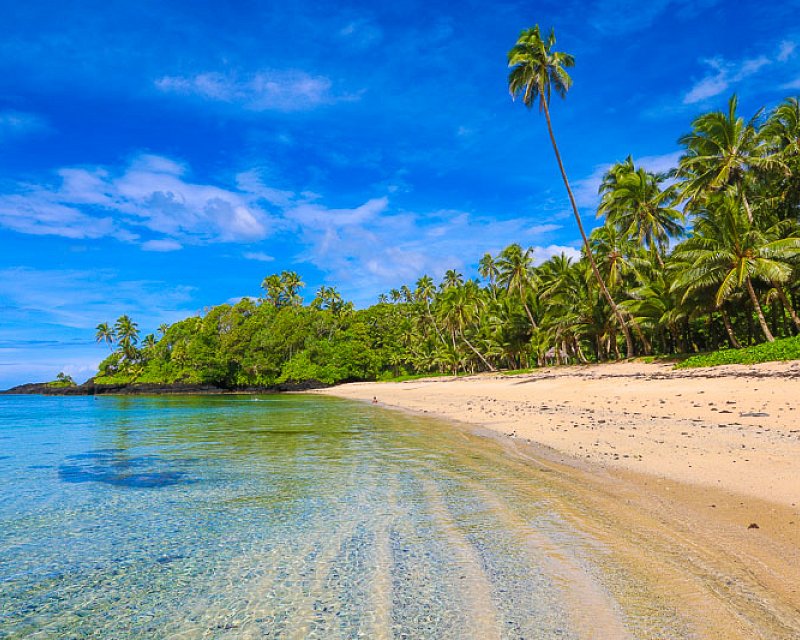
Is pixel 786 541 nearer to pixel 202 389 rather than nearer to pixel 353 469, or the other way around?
pixel 353 469

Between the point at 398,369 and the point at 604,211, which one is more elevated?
the point at 604,211

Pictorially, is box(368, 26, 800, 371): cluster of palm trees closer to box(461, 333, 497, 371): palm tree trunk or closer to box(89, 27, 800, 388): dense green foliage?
box(89, 27, 800, 388): dense green foliage

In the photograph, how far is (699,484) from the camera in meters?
7.09

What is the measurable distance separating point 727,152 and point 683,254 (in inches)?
348

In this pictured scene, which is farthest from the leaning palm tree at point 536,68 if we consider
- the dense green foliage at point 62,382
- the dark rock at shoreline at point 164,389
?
the dense green foliage at point 62,382

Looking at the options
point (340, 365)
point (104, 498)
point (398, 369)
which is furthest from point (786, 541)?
point (398, 369)

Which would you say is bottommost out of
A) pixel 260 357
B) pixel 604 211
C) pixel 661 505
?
pixel 661 505

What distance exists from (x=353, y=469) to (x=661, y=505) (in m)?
5.92

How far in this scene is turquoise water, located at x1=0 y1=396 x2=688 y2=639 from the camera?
12.1 ft

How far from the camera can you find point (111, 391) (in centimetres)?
8581

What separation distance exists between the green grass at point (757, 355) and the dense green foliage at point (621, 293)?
0.09 m

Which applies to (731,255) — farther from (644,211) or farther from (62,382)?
(62,382)

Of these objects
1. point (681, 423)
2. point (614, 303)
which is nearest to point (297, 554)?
point (681, 423)

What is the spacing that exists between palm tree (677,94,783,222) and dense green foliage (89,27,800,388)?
9cm
